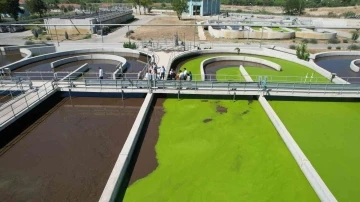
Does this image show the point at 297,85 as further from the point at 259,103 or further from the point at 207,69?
the point at 207,69

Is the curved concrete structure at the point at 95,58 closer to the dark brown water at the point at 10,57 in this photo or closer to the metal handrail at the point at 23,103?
the dark brown water at the point at 10,57

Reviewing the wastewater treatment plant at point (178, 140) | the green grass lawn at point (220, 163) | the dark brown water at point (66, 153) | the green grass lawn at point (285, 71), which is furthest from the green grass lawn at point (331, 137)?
the dark brown water at point (66, 153)

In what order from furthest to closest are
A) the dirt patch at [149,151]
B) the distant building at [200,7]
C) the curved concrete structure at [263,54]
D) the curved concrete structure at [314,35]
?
the distant building at [200,7] → the curved concrete structure at [314,35] → the curved concrete structure at [263,54] → the dirt patch at [149,151]

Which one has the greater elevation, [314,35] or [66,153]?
[314,35]

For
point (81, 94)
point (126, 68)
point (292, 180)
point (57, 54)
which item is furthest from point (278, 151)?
point (57, 54)

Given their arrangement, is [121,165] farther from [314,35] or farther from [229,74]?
[314,35]

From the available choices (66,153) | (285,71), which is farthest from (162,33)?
(66,153)
